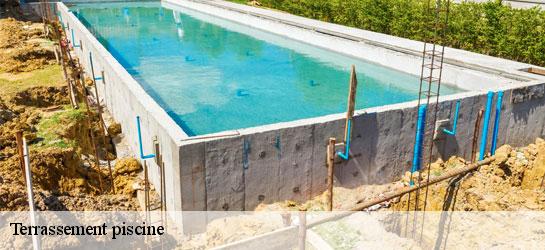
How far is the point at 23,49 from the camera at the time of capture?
18859mm

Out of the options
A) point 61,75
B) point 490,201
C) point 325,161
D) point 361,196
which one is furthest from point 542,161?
point 61,75

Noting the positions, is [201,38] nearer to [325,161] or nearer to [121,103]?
[121,103]

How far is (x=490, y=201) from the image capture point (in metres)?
9.55

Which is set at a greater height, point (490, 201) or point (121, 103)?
point (121, 103)

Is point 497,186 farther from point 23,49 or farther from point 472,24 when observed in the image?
point 23,49

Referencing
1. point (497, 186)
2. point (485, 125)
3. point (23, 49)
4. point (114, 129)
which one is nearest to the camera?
point (497, 186)

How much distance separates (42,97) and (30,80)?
1.86m

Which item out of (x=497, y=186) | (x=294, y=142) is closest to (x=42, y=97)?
(x=294, y=142)

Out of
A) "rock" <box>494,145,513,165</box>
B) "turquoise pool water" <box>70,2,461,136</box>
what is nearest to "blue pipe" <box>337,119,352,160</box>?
"turquoise pool water" <box>70,2,461,136</box>

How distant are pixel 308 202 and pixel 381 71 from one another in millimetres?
9658

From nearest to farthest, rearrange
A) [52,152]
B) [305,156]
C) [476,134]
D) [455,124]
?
1. [305,156]
2. [52,152]
3. [476,134]
4. [455,124]

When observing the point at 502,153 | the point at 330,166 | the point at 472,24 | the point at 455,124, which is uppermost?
the point at 472,24

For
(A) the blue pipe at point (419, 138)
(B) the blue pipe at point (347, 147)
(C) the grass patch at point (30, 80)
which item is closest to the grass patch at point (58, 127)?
(C) the grass patch at point (30, 80)

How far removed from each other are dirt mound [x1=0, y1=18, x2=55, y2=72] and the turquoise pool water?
116 inches
